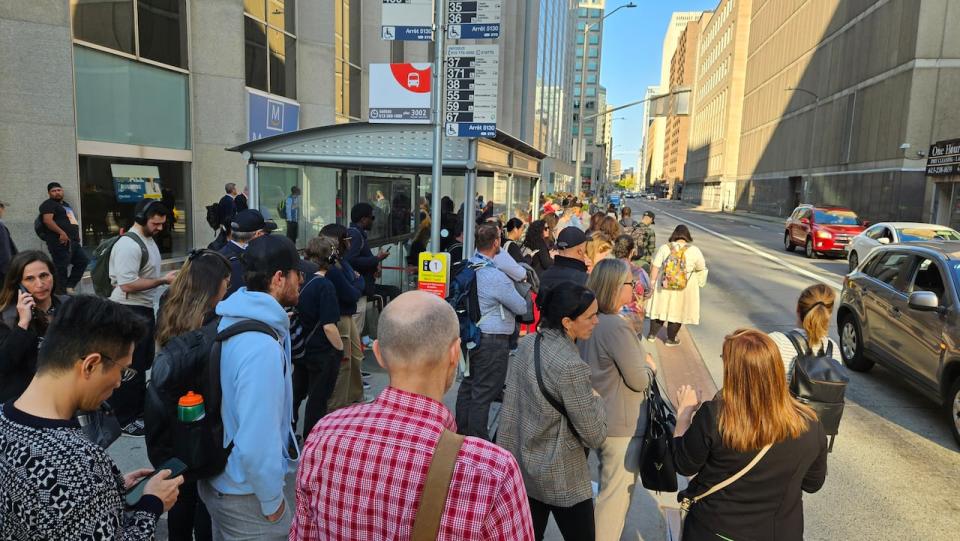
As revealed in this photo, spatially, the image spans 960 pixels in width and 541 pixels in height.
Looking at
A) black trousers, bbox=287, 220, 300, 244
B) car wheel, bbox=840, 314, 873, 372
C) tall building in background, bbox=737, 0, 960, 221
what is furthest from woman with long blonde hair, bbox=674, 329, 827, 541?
tall building in background, bbox=737, 0, 960, 221

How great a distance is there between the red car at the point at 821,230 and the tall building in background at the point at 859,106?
36.6 ft

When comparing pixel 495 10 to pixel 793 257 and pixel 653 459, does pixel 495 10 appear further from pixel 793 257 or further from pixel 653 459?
pixel 793 257

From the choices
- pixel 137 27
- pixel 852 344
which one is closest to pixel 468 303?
pixel 852 344

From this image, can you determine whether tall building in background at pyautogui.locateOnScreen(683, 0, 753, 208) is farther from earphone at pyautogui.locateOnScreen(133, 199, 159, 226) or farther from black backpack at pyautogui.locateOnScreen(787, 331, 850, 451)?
black backpack at pyautogui.locateOnScreen(787, 331, 850, 451)

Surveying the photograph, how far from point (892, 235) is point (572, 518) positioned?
1878 centimetres

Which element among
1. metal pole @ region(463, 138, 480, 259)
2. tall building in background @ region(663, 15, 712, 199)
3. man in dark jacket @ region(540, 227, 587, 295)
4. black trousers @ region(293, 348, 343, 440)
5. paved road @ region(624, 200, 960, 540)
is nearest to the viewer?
paved road @ region(624, 200, 960, 540)

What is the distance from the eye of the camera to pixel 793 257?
73.3 feet

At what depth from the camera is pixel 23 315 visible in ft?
11.4

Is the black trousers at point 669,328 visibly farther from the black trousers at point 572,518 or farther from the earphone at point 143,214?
the earphone at point 143,214

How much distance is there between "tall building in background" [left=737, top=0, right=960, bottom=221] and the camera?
107 feet

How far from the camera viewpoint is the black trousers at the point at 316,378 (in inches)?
199

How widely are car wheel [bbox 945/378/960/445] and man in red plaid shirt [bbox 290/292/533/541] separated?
5.97 m

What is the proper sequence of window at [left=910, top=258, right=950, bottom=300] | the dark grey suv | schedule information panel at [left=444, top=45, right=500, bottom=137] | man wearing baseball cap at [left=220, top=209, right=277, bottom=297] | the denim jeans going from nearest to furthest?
1. the denim jeans
2. man wearing baseball cap at [left=220, top=209, right=277, bottom=297]
3. the dark grey suv
4. window at [left=910, top=258, right=950, bottom=300]
5. schedule information panel at [left=444, top=45, right=500, bottom=137]

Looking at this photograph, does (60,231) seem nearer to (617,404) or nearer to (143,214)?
(143,214)
